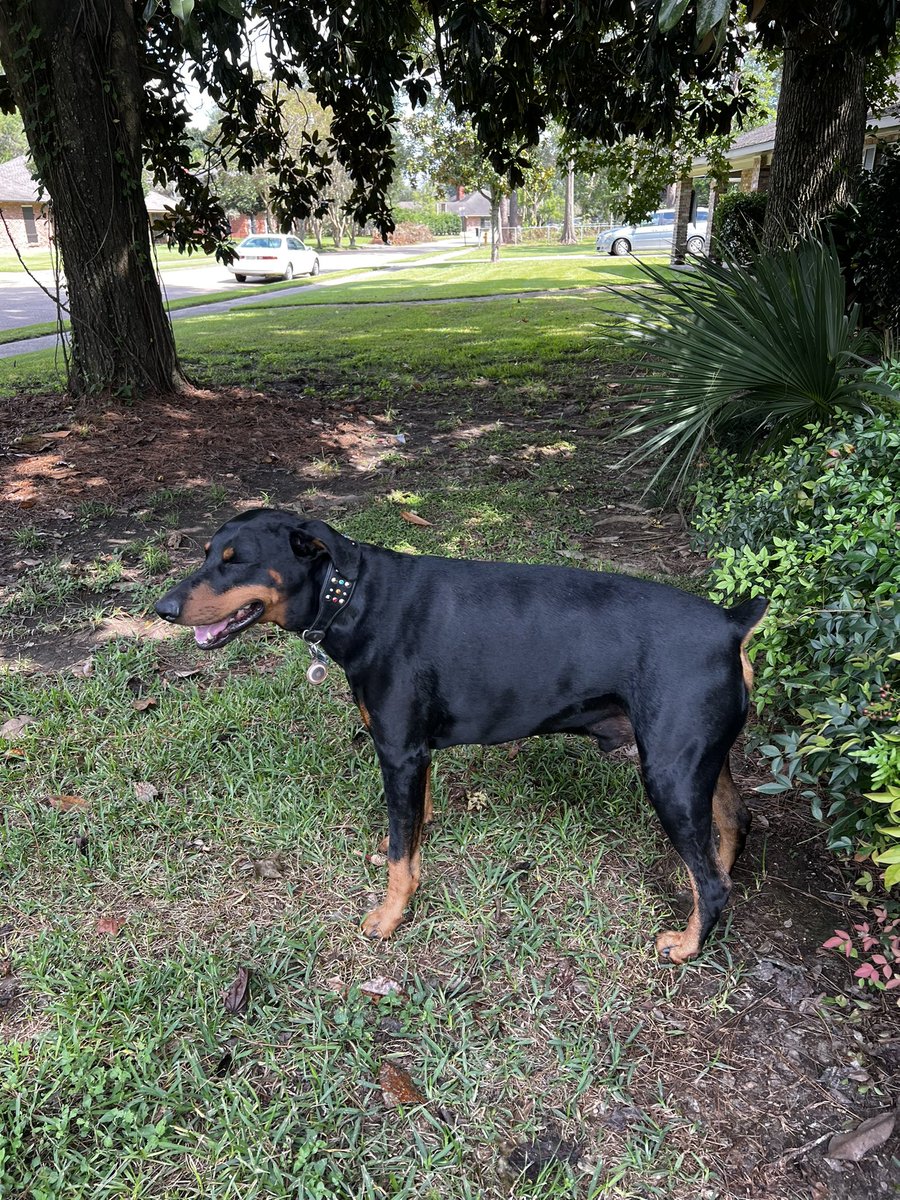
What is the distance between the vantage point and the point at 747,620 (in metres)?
2.27

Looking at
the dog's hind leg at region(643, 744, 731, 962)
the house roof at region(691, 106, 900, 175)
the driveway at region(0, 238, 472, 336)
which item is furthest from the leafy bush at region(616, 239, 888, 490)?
the house roof at region(691, 106, 900, 175)

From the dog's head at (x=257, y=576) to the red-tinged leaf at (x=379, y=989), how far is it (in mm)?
1065

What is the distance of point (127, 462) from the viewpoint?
6.31 metres

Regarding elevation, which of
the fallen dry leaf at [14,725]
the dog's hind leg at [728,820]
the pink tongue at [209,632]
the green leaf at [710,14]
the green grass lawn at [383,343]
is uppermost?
the green leaf at [710,14]

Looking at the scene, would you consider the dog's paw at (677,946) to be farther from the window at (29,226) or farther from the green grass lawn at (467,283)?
the window at (29,226)

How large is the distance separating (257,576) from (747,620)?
1391mm

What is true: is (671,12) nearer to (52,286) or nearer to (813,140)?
(813,140)

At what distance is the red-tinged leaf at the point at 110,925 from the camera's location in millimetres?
2471

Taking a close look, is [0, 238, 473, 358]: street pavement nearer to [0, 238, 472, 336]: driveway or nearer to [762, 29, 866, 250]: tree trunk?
[0, 238, 472, 336]: driveway

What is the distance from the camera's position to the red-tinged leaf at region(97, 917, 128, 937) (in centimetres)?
247

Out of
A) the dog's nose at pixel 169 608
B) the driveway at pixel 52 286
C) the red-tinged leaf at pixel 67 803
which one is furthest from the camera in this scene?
the driveway at pixel 52 286

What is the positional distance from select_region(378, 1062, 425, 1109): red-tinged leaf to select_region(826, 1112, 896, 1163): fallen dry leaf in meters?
0.96

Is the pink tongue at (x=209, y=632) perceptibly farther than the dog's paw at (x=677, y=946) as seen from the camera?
Yes

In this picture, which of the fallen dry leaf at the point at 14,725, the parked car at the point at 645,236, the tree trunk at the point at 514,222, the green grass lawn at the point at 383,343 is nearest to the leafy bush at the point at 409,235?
the tree trunk at the point at 514,222
